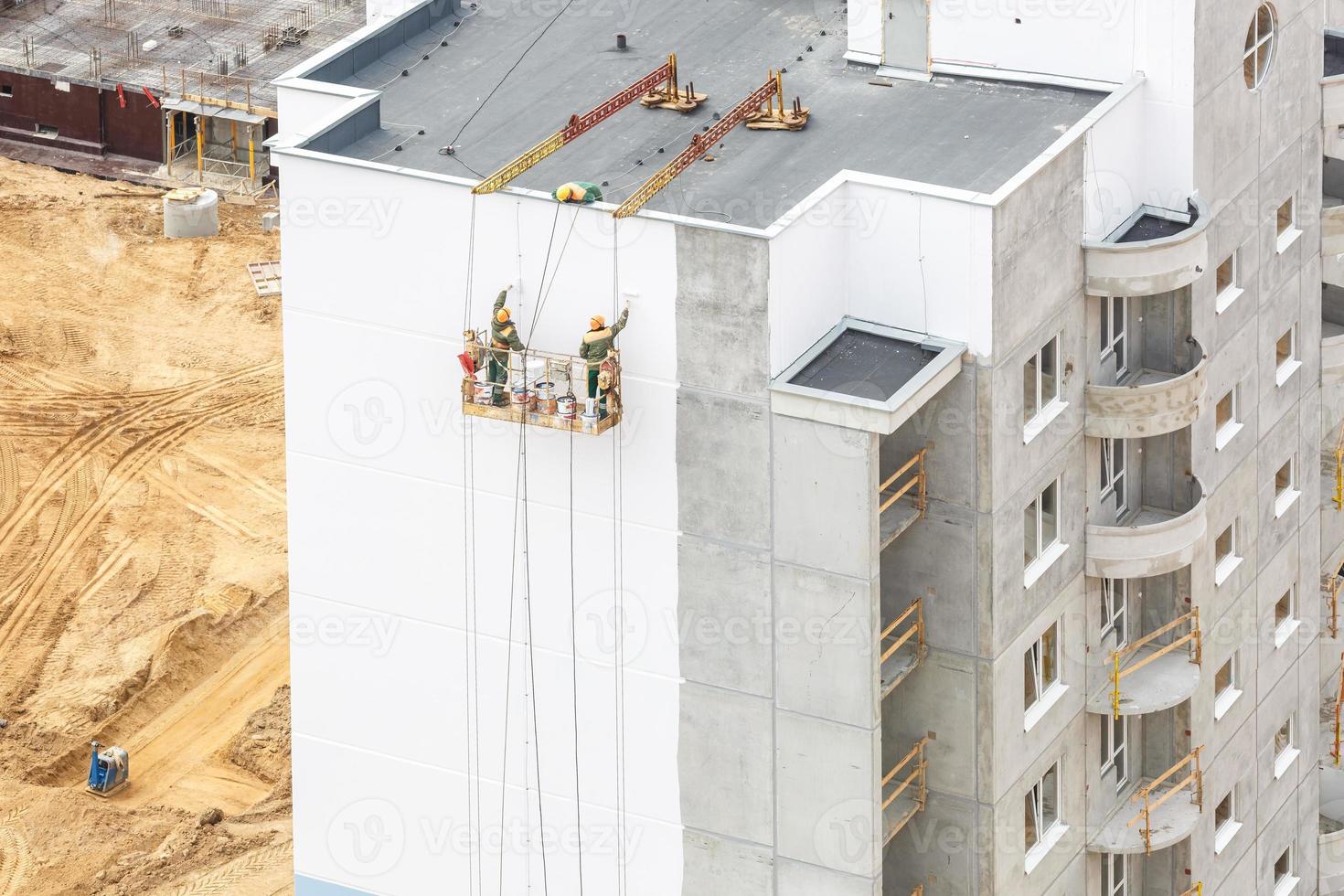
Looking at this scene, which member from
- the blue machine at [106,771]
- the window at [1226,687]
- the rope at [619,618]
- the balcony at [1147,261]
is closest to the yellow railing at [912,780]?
the rope at [619,618]

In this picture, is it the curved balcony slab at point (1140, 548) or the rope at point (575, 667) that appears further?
the curved balcony slab at point (1140, 548)

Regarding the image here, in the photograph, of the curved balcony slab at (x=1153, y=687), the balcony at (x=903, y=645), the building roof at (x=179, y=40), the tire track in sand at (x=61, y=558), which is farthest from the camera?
the building roof at (x=179, y=40)

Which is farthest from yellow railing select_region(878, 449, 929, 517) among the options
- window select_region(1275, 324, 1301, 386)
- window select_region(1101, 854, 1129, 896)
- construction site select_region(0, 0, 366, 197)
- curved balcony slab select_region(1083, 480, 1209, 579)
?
construction site select_region(0, 0, 366, 197)

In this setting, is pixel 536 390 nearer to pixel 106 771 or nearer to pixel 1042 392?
pixel 1042 392

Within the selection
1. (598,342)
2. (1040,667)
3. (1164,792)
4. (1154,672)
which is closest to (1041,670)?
(1040,667)

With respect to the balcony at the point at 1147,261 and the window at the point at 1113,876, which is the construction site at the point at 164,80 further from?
the balcony at the point at 1147,261

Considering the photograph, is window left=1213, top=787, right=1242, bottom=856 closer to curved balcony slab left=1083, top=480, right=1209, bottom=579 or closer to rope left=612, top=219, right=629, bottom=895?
curved balcony slab left=1083, top=480, right=1209, bottom=579

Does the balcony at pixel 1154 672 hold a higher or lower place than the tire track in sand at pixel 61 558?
higher
